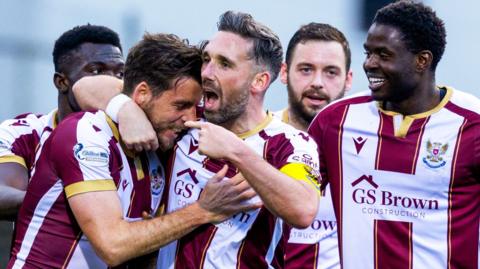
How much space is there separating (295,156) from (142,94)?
76 centimetres

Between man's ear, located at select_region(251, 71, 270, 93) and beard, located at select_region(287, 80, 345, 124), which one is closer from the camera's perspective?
man's ear, located at select_region(251, 71, 270, 93)

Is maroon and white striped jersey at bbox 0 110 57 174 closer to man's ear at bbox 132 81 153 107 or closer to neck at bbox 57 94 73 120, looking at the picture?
neck at bbox 57 94 73 120

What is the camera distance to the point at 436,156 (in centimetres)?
622

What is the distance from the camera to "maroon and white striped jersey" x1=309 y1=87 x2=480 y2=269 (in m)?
6.20

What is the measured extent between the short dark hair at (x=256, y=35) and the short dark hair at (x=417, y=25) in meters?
0.77

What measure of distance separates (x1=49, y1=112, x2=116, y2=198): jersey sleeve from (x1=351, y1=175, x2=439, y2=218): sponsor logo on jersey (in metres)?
1.39

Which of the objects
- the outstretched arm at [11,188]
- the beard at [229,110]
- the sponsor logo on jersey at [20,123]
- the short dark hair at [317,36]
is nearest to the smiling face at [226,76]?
the beard at [229,110]

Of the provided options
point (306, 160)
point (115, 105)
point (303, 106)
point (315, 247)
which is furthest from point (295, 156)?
point (303, 106)

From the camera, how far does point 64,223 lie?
5473 mm

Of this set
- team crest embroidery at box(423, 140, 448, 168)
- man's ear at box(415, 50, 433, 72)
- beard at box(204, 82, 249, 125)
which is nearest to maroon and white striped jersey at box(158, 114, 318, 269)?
beard at box(204, 82, 249, 125)

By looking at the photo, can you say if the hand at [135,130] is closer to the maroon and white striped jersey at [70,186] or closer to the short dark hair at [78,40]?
the maroon and white striped jersey at [70,186]

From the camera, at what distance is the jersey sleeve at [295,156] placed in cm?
550

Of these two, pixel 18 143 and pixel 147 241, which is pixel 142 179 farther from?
pixel 18 143

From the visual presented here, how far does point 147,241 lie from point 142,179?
0.40 meters
